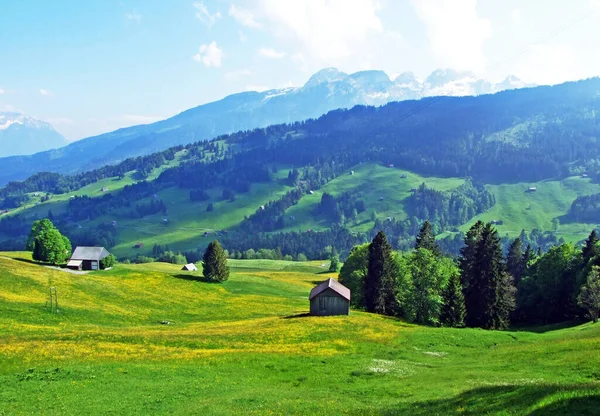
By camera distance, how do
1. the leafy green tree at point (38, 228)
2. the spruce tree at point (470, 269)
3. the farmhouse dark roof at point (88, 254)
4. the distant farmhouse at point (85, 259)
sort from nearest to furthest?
the spruce tree at point (470, 269) < the leafy green tree at point (38, 228) < the distant farmhouse at point (85, 259) < the farmhouse dark roof at point (88, 254)

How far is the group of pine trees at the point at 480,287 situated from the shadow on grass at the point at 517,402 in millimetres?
51060

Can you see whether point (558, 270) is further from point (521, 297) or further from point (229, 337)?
point (229, 337)

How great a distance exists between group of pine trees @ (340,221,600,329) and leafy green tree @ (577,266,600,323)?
6cm

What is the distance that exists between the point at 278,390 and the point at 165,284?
76.2m

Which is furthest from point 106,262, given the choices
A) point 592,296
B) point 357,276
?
point 592,296

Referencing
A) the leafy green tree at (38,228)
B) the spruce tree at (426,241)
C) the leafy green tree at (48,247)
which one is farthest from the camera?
the leafy green tree at (38,228)

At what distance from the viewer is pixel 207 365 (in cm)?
4291

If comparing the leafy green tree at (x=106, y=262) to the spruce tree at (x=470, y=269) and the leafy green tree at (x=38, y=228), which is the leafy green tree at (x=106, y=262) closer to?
the leafy green tree at (x=38, y=228)

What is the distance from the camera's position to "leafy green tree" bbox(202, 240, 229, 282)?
389ft

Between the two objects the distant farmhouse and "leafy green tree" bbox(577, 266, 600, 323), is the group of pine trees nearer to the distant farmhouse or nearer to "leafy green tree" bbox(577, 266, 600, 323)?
"leafy green tree" bbox(577, 266, 600, 323)

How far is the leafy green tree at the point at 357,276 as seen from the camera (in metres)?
94.0

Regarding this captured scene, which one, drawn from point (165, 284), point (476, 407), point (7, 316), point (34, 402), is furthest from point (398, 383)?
point (165, 284)

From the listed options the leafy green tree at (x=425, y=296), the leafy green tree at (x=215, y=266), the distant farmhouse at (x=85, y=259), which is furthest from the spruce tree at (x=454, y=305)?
the distant farmhouse at (x=85, y=259)

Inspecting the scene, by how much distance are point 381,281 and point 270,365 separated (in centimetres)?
4747
